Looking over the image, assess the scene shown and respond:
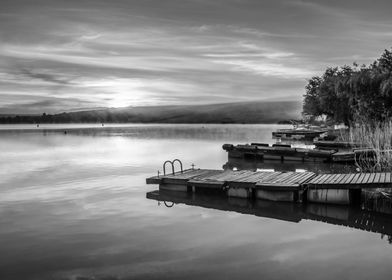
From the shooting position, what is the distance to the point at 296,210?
14086 mm

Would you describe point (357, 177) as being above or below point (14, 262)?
above

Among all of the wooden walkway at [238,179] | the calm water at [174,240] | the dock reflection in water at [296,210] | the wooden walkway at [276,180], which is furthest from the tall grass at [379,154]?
the calm water at [174,240]

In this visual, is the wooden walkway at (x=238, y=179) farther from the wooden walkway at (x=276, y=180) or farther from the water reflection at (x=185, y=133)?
the water reflection at (x=185, y=133)

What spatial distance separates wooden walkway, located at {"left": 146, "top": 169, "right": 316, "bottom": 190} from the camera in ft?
50.1

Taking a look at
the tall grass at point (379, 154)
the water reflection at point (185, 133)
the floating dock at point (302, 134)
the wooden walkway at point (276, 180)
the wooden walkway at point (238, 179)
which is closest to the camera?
the wooden walkway at point (276, 180)

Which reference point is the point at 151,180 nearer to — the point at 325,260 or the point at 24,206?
the point at 24,206

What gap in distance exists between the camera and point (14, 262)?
940 centimetres

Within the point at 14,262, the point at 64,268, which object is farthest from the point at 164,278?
the point at 14,262

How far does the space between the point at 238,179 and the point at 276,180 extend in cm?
141

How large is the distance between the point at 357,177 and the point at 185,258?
810 centimetres

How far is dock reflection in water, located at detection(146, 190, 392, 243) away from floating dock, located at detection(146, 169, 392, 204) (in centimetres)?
30

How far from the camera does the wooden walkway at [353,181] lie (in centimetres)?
1363

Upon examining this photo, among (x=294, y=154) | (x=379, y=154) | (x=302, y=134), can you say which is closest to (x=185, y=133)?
(x=302, y=134)

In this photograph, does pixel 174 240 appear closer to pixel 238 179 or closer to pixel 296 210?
pixel 296 210
